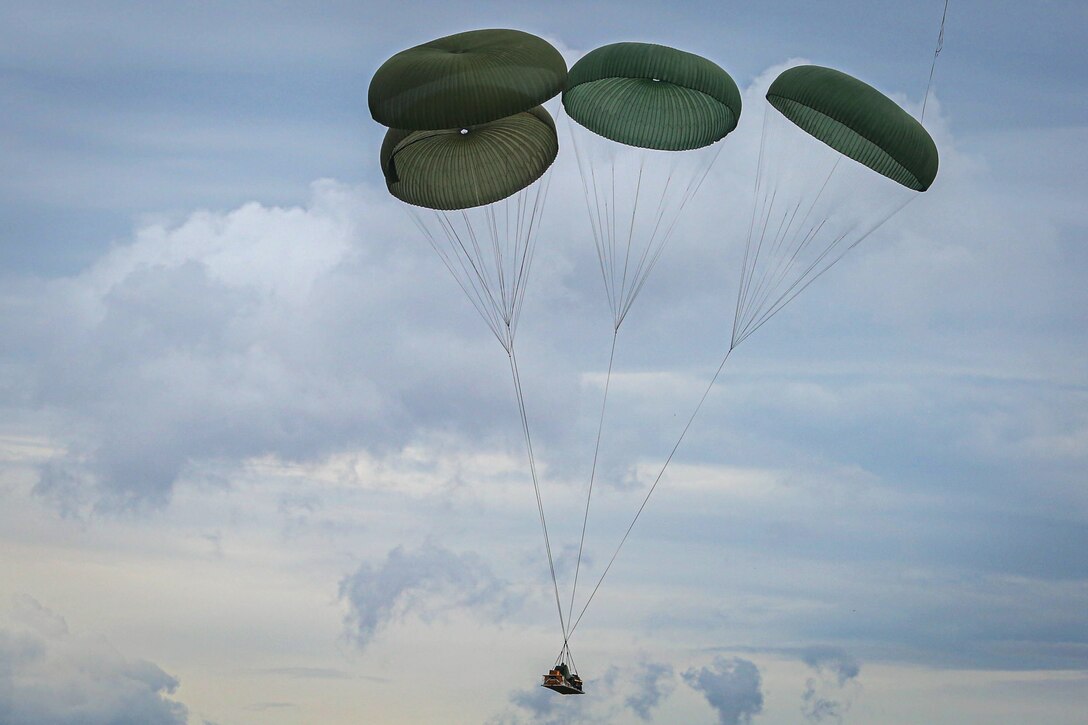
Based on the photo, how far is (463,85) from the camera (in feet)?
97.3

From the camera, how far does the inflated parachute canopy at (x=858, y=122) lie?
31109 mm

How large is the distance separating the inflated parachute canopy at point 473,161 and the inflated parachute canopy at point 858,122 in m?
5.17

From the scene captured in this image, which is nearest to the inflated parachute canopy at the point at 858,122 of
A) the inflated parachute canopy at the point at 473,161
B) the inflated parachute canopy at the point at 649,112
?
the inflated parachute canopy at the point at 649,112

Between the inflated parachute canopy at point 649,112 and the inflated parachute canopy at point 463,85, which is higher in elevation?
the inflated parachute canopy at point 649,112

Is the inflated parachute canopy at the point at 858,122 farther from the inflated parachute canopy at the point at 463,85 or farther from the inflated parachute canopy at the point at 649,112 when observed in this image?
the inflated parachute canopy at the point at 463,85

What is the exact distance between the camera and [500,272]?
3375 cm

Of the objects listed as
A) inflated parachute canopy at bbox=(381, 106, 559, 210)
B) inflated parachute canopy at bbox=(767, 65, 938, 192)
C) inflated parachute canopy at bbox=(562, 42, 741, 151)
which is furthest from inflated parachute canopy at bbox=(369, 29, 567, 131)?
inflated parachute canopy at bbox=(767, 65, 938, 192)

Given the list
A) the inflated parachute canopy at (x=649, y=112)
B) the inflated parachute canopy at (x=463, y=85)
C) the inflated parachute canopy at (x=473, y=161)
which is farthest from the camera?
the inflated parachute canopy at (x=473, y=161)

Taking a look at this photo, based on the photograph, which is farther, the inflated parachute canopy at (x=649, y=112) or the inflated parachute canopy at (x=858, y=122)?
the inflated parachute canopy at (x=649, y=112)

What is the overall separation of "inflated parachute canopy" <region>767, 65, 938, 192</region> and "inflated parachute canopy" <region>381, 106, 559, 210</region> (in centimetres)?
517

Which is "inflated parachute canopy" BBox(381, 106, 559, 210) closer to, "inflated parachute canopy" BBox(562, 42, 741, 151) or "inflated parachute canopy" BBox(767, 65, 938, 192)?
"inflated parachute canopy" BBox(562, 42, 741, 151)

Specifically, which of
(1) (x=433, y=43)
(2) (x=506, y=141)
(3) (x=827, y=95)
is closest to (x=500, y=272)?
(2) (x=506, y=141)

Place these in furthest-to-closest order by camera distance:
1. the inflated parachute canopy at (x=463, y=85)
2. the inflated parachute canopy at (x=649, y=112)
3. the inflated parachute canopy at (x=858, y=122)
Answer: the inflated parachute canopy at (x=649, y=112) → the inflated parachute canopy at (x=858, y=122) → the inflated parachute canopy at (x=463, y=85)

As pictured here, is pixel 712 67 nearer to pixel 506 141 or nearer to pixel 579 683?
pixel 506 141
